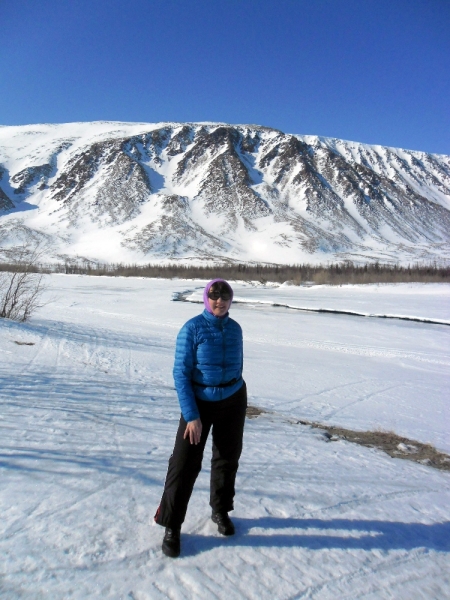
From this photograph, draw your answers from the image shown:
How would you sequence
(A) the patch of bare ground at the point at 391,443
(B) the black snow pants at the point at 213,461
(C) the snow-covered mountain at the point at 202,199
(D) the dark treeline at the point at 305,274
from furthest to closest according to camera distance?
(C) the snow-covered mountain at the point at 202,199 < (D) the dark treeline at the point at 305,274 < (A) the patch of bare ground at the point at 391,443 < (B) the black snow pants at the point at 213,461

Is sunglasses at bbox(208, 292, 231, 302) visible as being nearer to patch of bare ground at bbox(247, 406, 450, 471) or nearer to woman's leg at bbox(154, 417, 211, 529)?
woman's leg at bbox(154, 417, 211, 529)

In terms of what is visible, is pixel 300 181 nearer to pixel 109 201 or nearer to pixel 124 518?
pixel 109 201

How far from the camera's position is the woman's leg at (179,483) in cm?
295

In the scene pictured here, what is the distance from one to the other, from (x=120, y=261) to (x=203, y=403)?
10593cm

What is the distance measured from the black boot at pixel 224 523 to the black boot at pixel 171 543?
0.38 metres

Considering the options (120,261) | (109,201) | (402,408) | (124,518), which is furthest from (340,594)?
(109,201)

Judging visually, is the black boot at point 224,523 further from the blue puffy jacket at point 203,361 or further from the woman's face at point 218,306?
the woman's face at point 218,306

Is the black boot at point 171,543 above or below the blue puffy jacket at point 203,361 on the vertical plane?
below

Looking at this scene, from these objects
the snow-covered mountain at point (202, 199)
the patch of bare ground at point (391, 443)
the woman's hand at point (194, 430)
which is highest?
the snow-covered mountain at point (202, 199)

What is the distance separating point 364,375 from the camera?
35.5 feet

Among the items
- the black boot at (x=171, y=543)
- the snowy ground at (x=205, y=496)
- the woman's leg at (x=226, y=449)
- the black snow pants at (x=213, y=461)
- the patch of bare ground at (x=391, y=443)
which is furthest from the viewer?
the patch of bare ground at (x=391, y=443)

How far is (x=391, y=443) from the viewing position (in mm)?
6059

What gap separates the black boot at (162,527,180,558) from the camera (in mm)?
2863

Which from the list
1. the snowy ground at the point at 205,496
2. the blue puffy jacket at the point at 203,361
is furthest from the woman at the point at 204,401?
the snowy ground at the point at 205,496
